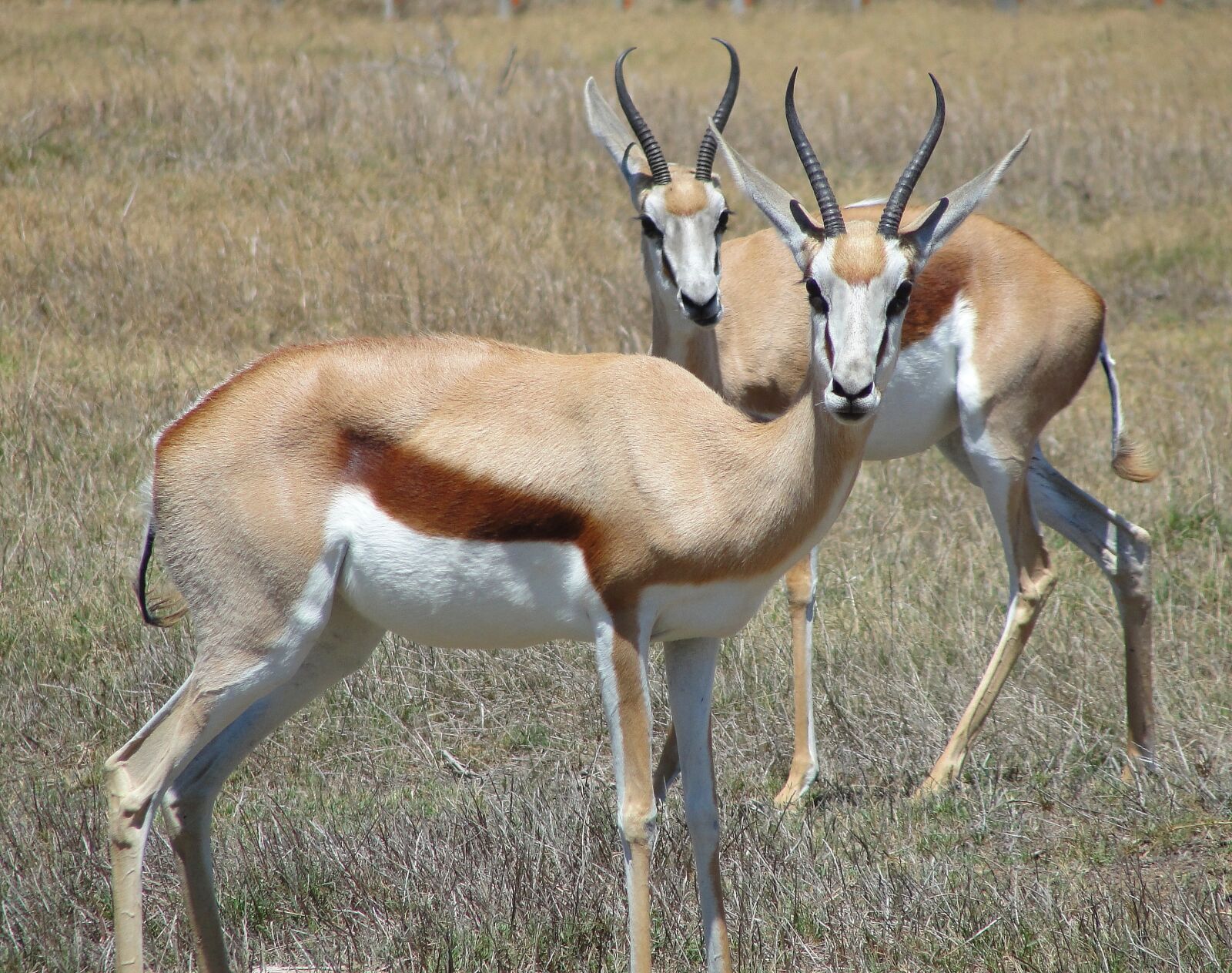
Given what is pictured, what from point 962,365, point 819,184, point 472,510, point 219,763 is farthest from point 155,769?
point 962,365

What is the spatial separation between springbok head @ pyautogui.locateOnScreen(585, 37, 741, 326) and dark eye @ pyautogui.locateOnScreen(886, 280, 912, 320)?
148cm

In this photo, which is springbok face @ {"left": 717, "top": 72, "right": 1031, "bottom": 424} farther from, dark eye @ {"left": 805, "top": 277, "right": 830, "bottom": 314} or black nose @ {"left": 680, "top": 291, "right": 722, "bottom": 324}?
black nose @ {"left": 680, "top": 291, "right": 722, "bottom": 324}

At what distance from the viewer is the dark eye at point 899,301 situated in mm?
3312

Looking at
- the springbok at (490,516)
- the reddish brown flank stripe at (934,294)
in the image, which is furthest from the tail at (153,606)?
the reddish brown flank stripe at (934,294)

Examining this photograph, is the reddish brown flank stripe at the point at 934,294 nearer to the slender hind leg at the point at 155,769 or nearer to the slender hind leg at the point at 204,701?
the slender hind leg at the point at 204,701

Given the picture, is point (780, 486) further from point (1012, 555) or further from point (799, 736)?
point (1012, 555)

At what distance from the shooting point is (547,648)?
5.45 m

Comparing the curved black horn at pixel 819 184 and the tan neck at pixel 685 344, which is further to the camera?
the tan neck at pixel 685 344

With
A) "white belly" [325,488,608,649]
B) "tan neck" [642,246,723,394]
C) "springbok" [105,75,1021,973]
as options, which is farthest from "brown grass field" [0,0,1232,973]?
"tan neck" [642,246,723,394]

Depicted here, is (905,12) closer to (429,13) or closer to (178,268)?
(429,13)

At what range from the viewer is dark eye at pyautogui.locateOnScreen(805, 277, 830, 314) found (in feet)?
10.9

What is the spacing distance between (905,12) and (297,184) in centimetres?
2053

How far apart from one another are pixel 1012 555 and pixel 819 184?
215 cm

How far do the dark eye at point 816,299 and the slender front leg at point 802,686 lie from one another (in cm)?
161
